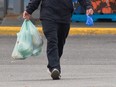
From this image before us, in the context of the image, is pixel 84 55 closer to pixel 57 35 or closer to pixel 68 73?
pixel 68 73

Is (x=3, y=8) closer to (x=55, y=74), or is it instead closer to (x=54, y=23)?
(x=54, y=23)

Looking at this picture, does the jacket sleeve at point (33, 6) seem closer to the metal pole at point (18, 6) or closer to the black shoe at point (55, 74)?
the black shoe at point (55, 74)

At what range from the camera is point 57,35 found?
7.75 metres

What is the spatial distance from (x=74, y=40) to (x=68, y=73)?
6644mm

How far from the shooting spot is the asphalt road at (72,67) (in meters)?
7.52

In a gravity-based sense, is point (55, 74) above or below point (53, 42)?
below

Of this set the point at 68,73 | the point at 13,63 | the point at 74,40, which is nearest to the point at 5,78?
the point at 68,73

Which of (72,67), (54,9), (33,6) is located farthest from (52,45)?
(72,67)

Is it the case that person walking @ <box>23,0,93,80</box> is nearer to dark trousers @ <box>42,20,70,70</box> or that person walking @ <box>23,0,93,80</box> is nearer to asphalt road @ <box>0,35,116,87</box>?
dark trousers @ <box>42,20,70,70</box>

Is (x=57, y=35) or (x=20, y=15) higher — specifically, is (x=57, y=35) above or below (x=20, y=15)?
above

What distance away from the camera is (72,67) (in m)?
10.2

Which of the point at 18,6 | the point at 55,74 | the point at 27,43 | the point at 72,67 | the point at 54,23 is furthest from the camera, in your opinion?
the point at 18,6

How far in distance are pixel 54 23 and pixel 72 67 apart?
2653 mm

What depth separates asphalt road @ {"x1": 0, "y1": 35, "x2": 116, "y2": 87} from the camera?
24.7ft
